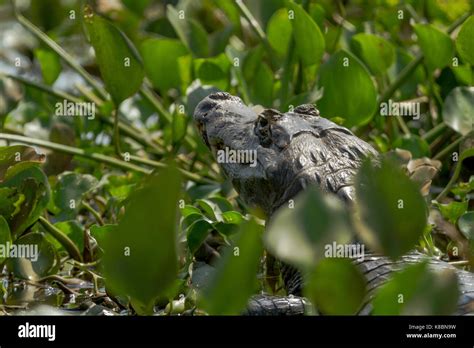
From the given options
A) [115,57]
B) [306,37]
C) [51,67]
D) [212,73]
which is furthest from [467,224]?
[51,67]

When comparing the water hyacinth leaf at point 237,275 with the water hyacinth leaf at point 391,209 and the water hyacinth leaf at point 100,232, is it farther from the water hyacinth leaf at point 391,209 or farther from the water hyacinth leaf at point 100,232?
the water hyacinth leaf at point 100,232

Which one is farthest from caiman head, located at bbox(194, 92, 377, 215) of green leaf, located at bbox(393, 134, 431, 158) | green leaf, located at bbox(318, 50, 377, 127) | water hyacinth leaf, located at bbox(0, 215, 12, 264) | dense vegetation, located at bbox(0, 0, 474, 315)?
green leaf, located at bbox(393, 134, 431, 158)

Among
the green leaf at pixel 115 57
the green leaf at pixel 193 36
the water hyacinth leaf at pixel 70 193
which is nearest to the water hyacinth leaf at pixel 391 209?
the green leaf at pixel 115 57

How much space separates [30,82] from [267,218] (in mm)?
1569

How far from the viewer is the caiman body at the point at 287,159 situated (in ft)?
9.18

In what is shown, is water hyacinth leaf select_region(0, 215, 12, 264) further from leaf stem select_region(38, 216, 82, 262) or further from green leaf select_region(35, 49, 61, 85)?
green leaf select_region(35, 49, 61, 85)

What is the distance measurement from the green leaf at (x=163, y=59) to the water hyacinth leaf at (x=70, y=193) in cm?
90

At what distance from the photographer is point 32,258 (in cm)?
A: 317

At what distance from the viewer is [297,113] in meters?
3.19

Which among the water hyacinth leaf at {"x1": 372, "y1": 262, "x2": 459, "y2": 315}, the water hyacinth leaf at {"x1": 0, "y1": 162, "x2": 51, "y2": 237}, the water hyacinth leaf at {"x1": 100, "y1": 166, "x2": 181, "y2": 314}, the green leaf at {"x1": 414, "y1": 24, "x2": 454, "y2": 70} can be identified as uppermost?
the green leaf at {"x1": 414, "y1": 24, "x2": 454, "y2": 70}

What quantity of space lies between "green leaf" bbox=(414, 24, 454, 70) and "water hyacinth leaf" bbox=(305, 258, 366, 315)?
7.98 feet

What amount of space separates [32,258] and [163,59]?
150 centimetres

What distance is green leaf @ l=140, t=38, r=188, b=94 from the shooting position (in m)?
4.41
